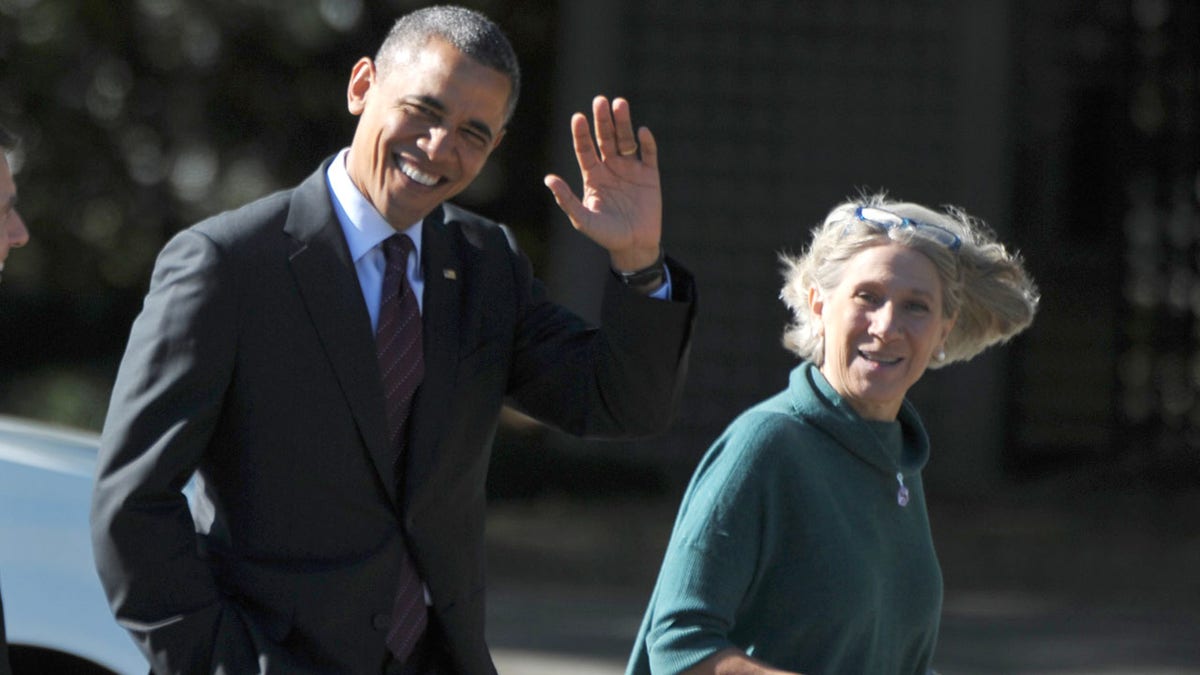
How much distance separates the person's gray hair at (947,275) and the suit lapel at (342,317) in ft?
2.84

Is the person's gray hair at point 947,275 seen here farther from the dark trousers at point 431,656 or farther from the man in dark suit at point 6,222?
the man in dark suit at point 6,222

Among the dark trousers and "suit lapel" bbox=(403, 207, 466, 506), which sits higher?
"suit lapel" bbox=(403, 207, 466, 506)

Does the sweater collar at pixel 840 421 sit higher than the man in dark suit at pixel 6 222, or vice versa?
the man in dark suit at pixel 6 222

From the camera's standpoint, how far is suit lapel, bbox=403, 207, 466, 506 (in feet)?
9.78

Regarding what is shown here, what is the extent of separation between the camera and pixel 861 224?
3375 mm

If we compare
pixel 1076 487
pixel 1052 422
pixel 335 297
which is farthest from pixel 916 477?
pixel 1052 422

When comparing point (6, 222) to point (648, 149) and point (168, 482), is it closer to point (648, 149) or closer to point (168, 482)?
point (168, 482)

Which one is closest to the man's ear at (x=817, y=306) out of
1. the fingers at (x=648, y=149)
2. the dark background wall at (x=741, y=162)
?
the fingers at (x=648, y=149)

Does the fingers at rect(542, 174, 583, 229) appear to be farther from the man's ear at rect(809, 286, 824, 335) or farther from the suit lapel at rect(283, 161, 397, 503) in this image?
the man's ear at rect(809, 286, 824, 335)

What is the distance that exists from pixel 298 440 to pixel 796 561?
0.83 meters

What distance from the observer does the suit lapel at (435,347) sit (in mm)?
2982

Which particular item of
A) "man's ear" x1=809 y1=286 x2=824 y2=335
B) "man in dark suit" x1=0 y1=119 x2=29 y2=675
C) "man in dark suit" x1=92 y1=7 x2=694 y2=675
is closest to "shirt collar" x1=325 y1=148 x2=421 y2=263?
"man in dark suit" x1=92 y1=7 x2=694 y2=675

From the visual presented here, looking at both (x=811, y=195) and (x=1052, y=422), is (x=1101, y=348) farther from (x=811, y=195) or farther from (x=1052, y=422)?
(x=811, y=195)

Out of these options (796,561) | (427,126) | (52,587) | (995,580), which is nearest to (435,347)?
(427,126)
